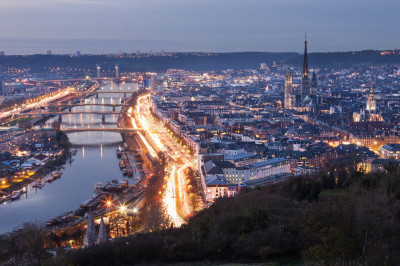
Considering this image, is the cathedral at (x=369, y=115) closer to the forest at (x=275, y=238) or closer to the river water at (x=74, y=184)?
the river water at (x=74, y=184)

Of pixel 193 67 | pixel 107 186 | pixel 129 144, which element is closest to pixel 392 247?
pixel 107 186

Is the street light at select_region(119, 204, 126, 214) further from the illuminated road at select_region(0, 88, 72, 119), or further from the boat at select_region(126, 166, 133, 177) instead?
the illuminated road at select_region(0, 88, 72, 119)

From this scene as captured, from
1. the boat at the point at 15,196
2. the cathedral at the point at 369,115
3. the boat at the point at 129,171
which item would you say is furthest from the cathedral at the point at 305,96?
the boat at the point at 15,196

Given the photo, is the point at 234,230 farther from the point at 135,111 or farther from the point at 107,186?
the point at 135,111

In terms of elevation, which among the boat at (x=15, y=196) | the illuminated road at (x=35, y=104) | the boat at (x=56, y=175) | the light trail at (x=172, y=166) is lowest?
the boat at (x=15, y=196)

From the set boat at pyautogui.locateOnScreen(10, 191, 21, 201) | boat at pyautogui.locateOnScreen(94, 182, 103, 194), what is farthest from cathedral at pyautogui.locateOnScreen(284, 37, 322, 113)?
boat at pyautogui.locateOnScreen(10, 191, 21, 201)

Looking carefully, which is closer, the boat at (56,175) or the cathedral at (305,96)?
the boat at (56,175)
